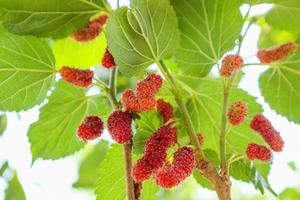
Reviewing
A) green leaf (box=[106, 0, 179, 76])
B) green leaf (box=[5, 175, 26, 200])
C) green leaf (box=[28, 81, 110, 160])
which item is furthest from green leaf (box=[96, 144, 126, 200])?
green leaf (box=[5, 175, 26, 200])

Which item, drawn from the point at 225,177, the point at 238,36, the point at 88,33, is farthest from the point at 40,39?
the point at 225,177

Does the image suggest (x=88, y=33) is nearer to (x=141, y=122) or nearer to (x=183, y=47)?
(x=183, y=47)

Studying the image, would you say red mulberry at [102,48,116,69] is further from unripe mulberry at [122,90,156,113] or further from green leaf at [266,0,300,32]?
green leaf at [266,0,300,32]

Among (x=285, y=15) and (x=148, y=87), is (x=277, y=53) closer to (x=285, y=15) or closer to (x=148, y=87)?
(x=285, y=15)

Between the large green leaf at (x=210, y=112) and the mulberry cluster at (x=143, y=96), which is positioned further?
the large green leaf at (x=210, y=112)

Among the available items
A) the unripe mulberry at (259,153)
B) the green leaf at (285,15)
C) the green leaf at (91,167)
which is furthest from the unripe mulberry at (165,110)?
the green leaf at (91,167)

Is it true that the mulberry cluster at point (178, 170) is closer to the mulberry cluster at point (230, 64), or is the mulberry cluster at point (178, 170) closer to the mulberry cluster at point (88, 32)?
the mulberry cluster at point (230, 64)
